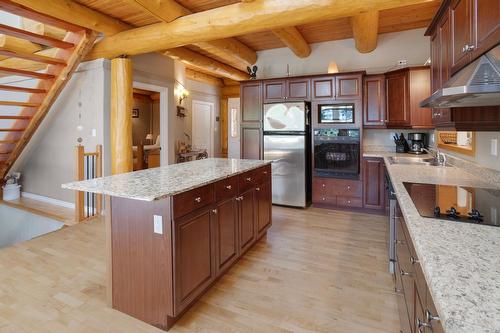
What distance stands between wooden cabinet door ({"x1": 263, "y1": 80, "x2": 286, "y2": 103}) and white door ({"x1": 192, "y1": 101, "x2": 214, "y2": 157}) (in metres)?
3.20

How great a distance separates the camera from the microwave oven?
447 cm

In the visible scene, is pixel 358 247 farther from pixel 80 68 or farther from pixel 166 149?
pixel 80 68

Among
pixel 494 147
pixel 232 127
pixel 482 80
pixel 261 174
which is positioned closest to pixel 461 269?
pixel 482 80

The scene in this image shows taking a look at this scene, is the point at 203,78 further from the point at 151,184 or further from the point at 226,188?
the point at 151,184

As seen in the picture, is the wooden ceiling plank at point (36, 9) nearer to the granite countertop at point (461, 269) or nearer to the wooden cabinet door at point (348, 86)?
the wooden cabinet door at point (348, 86)

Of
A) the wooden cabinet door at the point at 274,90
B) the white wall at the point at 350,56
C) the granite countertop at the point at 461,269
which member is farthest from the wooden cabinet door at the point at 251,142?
the granite countertop at the point at 461,269

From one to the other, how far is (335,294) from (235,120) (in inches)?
275

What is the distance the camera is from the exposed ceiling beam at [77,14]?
9.88 feet

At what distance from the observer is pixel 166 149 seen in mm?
5621

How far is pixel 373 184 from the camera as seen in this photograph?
14.4 feet

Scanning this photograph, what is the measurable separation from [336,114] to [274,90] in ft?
3.71

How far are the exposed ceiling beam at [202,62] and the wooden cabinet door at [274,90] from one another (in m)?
1.60

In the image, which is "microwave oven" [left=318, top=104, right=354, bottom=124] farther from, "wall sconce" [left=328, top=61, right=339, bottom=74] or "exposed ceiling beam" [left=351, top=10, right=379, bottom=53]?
"exposed ceiling beam" [left=351, top=10, right=379, bottom=53]

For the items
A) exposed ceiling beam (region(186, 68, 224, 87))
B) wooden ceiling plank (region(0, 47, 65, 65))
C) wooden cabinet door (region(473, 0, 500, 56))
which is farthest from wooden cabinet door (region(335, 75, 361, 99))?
exposed ceiling beam (region(186, 68, 224, 87))
